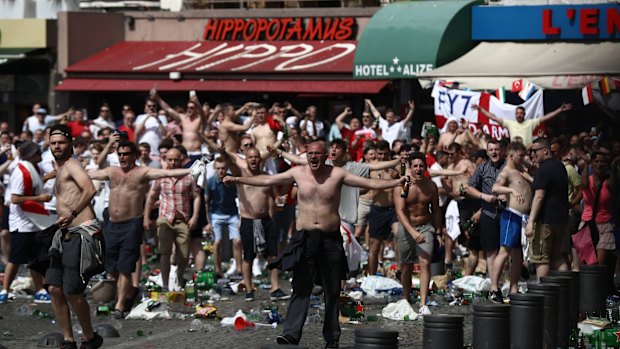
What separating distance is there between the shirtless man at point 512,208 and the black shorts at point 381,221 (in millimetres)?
2118

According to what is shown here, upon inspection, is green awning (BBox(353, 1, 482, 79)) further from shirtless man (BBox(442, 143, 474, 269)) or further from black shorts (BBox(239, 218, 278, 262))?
black shorts (BBox(239, 218, 278, 262))

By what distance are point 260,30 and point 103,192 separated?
12.0 metres

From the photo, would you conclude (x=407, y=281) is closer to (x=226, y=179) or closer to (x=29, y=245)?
(x=226, y=179)

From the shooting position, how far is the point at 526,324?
11289 mm

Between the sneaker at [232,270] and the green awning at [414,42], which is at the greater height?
the green awning at [414,42]

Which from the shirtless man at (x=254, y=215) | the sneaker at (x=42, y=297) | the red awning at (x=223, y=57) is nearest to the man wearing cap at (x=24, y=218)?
the sneaker at (x=42, y=297)

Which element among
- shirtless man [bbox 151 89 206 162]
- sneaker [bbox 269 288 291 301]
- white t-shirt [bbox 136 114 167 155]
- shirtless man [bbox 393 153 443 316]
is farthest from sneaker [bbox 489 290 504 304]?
white t-shirt [bbox 136 114 167 155]

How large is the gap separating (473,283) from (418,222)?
6.08 ft

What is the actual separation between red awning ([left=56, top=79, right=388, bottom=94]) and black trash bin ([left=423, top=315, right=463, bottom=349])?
1691 centimetres

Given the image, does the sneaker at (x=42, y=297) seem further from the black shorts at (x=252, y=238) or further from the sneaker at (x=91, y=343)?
the sneaker at (x=91, y=343)

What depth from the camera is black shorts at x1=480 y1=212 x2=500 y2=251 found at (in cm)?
1606

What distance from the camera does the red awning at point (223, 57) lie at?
28.5 metres

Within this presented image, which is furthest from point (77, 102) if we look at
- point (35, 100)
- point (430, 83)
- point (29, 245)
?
point (29, 245)

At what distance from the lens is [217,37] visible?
31.0 m
